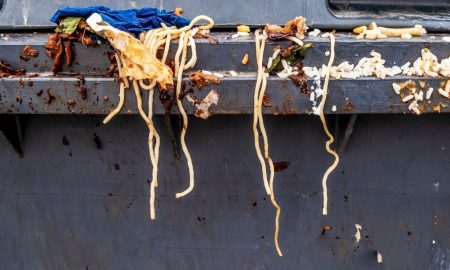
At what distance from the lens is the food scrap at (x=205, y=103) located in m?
1.98

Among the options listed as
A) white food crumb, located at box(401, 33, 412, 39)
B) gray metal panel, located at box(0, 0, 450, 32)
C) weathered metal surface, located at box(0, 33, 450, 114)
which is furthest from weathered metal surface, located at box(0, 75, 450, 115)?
gray metal panel, located at box(0, 0, 450, 32)

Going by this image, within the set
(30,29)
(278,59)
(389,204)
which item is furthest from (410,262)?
(30,29)

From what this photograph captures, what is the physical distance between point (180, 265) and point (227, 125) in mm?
686

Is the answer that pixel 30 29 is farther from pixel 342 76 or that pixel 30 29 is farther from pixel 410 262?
pixel 410 262

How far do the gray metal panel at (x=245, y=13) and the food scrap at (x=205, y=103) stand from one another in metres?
0.33

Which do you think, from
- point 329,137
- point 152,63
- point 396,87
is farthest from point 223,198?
point 396,87

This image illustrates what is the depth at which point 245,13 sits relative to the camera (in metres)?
2.15

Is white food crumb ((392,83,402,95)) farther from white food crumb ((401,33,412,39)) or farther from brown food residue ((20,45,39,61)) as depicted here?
brown food residue ((20,45,39,61))

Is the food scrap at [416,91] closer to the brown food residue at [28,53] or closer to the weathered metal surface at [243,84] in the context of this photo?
the weathered metal surface at [243,84]

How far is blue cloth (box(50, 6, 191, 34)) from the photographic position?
6.38 ft

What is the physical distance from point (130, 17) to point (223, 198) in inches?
33.0

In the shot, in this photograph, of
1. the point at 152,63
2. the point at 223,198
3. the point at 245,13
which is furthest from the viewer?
the point at 223,198

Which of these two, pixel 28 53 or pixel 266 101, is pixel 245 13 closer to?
pixel 266 101

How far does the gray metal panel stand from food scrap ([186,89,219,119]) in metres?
0.33
